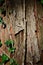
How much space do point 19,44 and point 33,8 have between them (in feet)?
1.29

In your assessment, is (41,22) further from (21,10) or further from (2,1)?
(2,1)

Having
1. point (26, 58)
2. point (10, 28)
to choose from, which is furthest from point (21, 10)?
point (26, 58)

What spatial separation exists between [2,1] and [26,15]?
0.30 meters

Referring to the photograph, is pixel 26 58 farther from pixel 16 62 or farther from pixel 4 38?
pixel 4 38

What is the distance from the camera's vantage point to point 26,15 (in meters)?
1.98

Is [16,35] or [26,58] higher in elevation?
[16,35]

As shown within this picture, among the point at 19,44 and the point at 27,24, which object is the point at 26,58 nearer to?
the point at 19,44

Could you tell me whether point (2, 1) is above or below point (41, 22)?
above

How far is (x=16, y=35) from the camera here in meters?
2.02

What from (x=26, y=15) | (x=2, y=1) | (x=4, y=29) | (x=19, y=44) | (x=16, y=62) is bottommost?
(x=16, y=62)

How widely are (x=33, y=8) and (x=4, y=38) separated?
1.42 ft

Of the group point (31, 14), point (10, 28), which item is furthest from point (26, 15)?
point (10, 28)

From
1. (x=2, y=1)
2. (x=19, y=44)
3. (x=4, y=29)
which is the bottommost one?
(x=19, y=44)

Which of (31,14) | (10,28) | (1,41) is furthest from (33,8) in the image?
(1,41)
